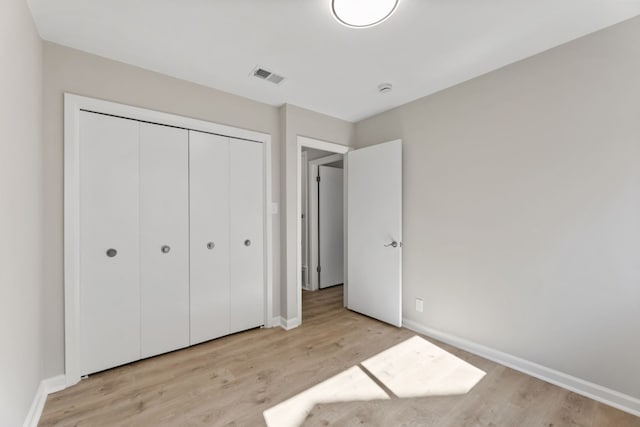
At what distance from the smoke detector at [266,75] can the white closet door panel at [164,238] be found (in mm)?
836

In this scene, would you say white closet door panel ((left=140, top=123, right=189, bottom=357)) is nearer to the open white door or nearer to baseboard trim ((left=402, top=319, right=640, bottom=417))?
the open white door

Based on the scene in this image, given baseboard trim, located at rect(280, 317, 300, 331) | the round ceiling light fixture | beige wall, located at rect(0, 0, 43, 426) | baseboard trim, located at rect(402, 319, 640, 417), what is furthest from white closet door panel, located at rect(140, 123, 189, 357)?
baseboard trim, located at rect(402, 319, 640, 417)

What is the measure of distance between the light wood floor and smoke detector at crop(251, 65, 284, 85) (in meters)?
2.45

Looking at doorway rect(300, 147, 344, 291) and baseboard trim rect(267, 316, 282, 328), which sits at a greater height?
doorway rect(300, 147, 344, 291)

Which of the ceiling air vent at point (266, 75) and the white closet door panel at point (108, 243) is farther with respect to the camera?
the ceiling air vent at point (266, 75)

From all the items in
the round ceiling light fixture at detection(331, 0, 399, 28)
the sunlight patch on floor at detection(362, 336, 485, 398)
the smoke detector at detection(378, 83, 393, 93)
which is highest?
the smoke detector at detection(378, 83, 393, 93)

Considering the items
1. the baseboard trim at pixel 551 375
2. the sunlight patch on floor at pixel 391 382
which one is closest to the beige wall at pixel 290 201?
the sunlight patch on floor at pixel 391 382

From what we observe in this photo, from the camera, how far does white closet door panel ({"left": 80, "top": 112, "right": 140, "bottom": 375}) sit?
6.62ft

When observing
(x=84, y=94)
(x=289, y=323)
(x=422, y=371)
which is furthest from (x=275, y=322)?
(x=84, y=94)

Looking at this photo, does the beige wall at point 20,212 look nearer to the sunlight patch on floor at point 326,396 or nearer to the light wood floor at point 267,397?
the light wood floor at point 267,397

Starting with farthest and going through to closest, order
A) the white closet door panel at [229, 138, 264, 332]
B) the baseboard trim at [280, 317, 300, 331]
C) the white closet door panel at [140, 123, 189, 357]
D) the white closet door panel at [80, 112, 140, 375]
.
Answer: the baseboard trim at [280, 317, 300, 331] → the white closet door panel at [229, 138, 264, 332] → the white closet door panel at [140, 123, 189, 357] → the white closet door panel at [80, 112, 140, 375]

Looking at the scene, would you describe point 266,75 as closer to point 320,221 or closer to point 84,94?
point 84,94

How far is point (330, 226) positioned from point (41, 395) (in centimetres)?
362

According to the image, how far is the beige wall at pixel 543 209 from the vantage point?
1.72 metres
